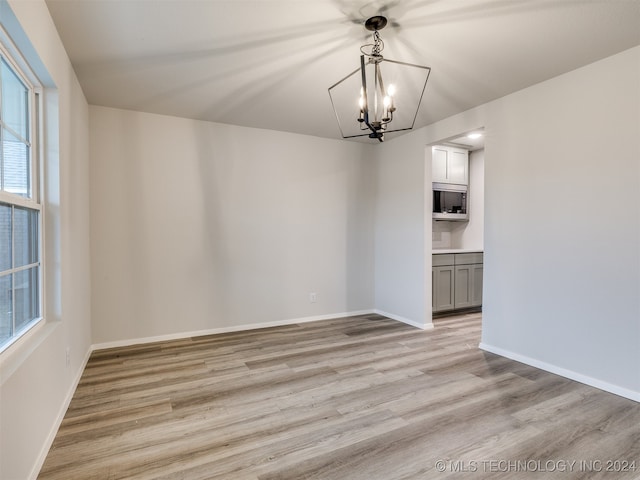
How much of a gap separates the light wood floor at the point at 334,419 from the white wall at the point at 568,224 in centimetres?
34

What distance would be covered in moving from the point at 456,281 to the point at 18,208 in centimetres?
481

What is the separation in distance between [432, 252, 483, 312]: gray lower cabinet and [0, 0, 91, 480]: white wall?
407cm

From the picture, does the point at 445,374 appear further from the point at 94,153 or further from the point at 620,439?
the point at 94,153

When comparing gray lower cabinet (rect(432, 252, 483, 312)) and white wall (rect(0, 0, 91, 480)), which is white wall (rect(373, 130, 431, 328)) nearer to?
gray lower cabinet (rect(432, 252, 483, 312))

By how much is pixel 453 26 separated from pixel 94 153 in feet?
11.4

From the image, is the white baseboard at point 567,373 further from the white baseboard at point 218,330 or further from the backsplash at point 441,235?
the backsplash at point 441,235

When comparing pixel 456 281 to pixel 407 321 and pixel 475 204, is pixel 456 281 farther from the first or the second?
pixel 475 204

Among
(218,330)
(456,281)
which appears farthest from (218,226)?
(456,281)

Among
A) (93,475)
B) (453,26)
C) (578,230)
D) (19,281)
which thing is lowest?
(93,475)

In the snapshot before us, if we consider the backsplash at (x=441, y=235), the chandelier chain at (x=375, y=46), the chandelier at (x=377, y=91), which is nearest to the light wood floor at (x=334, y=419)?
the chandelier at (x=377, y=91)

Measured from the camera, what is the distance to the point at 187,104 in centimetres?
345

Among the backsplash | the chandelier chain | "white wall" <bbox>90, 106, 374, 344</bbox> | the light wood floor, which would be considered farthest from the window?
the backsplash

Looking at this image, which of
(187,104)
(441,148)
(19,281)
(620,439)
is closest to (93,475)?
(19,281)

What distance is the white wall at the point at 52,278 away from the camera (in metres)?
1.46
